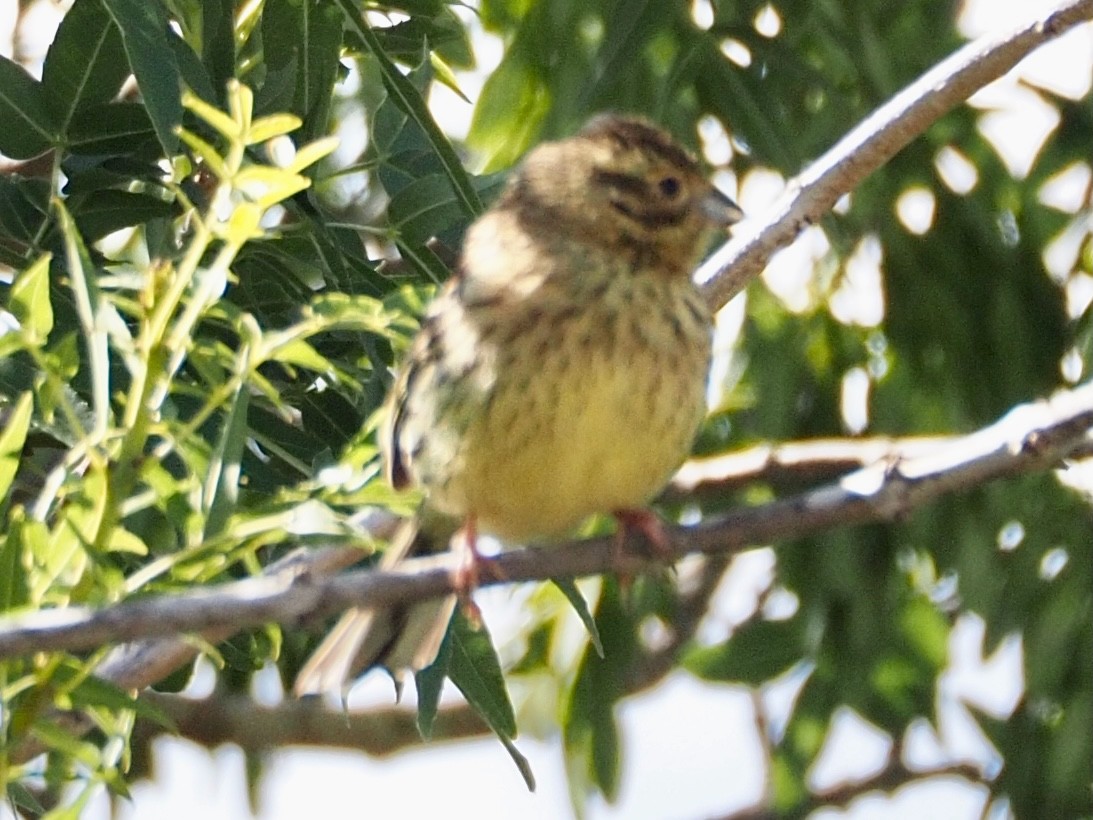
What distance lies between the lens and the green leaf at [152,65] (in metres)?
2.10

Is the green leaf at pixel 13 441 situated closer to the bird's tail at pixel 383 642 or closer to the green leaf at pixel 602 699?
the bird's tail at pixel 383 642

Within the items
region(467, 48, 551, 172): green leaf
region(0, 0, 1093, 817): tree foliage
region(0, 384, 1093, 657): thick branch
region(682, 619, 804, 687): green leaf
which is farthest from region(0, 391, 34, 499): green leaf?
region(682, 619, 804, 687): green leaf

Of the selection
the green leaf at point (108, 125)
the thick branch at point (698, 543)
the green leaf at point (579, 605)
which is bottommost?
the green leaf at point (579, 605)

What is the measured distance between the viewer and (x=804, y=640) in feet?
10.9

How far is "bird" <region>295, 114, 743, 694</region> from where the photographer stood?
251 centimetres

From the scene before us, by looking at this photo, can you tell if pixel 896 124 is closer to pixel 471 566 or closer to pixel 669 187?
pixel 669 187

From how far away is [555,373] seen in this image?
98.7 inches

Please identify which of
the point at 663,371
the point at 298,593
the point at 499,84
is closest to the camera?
the point at 298,593

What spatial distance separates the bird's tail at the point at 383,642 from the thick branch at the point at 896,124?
2.11ft

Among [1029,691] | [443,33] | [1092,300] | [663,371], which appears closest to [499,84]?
[443,33]

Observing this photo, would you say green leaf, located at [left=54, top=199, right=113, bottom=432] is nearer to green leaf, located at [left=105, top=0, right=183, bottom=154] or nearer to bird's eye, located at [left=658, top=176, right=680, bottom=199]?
green leaf, located at [left=105, top=0, right=183, bottom=154]

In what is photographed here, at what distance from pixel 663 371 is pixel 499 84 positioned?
761mm

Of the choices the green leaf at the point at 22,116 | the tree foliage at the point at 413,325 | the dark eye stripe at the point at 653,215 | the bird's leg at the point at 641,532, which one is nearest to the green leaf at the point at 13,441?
the tree foliage at the point at 413,325

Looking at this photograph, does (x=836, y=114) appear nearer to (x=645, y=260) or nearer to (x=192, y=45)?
(x=645, y=260)
